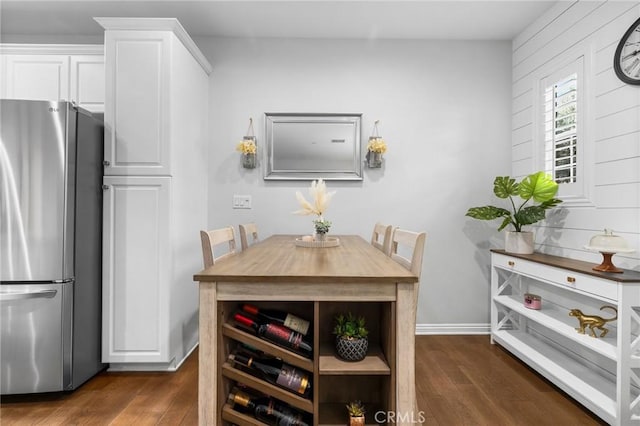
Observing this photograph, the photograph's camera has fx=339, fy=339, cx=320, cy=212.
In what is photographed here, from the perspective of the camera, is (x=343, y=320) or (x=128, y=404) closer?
(x=343, y=320)

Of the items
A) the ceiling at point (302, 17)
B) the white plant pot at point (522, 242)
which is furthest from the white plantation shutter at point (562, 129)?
the ceiling at point (302, 17)

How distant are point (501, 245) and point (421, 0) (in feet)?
7.07

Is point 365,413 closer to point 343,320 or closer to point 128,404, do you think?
point 343,320

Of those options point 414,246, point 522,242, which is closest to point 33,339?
point 414,246

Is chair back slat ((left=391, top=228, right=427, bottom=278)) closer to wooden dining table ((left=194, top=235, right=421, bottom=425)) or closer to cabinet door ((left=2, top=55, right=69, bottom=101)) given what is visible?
wooden dining table ((left=194, top=235, right=421, bottom=425))

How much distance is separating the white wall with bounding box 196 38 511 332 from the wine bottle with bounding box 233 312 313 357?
5.61 ft

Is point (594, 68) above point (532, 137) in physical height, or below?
above

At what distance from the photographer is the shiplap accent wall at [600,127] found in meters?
1.90

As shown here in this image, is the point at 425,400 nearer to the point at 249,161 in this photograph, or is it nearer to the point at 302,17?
the point at 249,161

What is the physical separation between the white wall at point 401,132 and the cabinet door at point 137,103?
0.78m

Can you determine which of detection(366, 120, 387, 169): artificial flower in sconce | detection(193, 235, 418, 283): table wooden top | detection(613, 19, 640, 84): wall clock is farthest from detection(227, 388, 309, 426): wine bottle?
detection(613, 19, 640, 84): wall clock

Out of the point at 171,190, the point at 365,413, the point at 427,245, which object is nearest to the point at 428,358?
the point at 427,245

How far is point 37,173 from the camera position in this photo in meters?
1.93

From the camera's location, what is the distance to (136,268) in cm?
225
